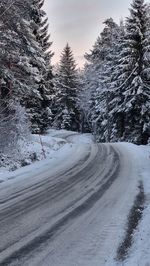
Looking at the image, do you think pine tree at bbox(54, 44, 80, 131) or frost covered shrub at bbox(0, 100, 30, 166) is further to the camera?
pine tree at bbox(54, 44, 80, 131)

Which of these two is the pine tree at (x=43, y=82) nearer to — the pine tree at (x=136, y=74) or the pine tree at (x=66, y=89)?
the pine tree at (x=136, y=74)

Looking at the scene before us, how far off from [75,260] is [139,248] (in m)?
1.09

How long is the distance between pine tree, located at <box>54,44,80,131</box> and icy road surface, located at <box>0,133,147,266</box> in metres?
45.8

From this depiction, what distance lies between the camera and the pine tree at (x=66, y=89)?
2334 inches

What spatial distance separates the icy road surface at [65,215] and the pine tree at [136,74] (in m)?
15.8

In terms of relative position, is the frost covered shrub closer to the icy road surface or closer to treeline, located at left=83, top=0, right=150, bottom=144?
the icy road surface

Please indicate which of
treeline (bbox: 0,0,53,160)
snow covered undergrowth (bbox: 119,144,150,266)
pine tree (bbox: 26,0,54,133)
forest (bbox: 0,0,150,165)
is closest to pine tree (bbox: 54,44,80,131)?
forest (bbox: 0,0,150,165)

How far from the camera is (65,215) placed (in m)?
7.75

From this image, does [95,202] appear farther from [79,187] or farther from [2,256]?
[2,256]

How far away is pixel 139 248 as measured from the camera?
5.85 metres

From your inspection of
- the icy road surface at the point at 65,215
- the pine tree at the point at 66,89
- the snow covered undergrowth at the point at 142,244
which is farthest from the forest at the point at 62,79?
the snow covered undergrowth at the point at 142,244

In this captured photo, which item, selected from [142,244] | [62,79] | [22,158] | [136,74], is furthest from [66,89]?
[142,244]

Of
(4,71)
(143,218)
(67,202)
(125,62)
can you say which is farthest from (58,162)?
(125,62)

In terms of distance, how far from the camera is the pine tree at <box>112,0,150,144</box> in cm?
2945
